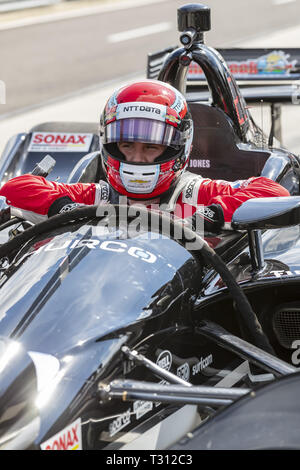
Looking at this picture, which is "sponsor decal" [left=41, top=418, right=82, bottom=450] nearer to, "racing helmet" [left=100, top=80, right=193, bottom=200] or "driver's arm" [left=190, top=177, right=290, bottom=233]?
"driver's arm" [left=190, top=177, right=290, bottom=233]

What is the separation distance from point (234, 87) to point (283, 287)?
197 cm

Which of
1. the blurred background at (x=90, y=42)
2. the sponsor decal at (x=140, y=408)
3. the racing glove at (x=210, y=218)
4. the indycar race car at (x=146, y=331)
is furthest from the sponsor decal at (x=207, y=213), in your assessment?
the blurred background at (x=90, y=42)

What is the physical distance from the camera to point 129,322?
2.67 m

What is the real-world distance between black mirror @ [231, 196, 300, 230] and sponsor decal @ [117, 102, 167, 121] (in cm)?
71

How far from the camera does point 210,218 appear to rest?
324 centimetres

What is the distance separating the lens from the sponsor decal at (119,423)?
8.39 feet

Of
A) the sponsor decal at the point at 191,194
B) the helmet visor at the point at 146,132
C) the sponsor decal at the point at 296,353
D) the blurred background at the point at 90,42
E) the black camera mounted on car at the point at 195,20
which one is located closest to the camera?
the sponsor decal at the point at 296,353

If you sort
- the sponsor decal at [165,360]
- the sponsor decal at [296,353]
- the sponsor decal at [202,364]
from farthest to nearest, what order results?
the sponsor decal at [296,353]
the sponsor decal at [202,364]
the sponsor decal at [165,360]

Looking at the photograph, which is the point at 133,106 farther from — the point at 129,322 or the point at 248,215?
the point at 129,322

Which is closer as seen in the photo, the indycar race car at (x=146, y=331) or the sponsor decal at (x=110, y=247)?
the indycar race car at (x=146, y=331)

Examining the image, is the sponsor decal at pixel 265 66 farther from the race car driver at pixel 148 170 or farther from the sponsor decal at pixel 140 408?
the sponsor decal at pixel 140 408

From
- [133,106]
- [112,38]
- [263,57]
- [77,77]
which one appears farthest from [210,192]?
[112,38]

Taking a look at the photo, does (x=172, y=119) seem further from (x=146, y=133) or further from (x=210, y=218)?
(x=210, y=218)

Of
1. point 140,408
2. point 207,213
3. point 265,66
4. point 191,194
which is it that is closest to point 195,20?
point 265,66
